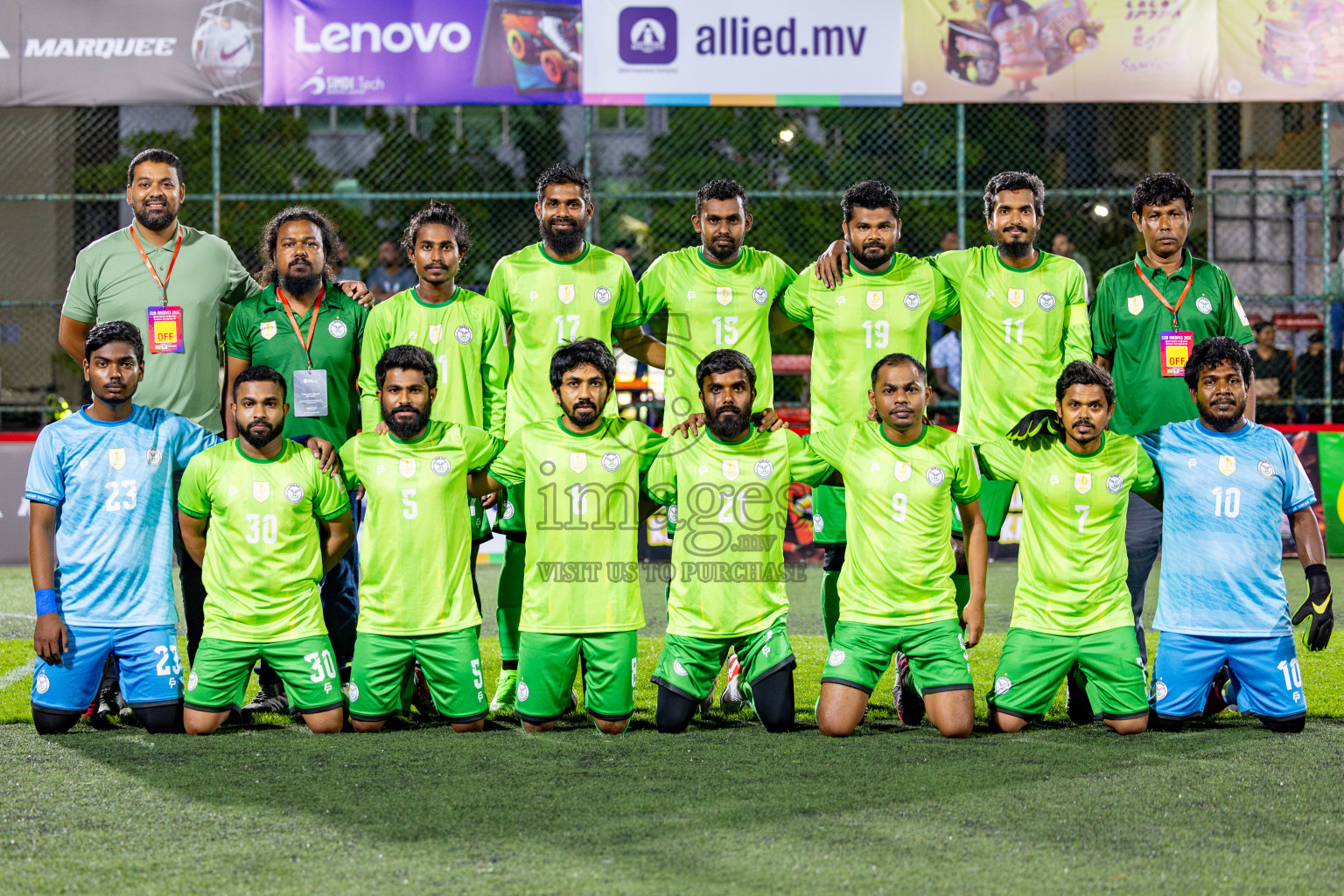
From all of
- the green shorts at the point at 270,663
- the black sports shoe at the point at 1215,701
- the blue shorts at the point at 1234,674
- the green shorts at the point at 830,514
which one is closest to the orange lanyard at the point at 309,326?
the green shorts at the point at 270,663

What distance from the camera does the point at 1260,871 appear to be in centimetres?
335

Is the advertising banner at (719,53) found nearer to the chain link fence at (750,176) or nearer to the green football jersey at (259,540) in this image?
the chain link fence at (750,176)

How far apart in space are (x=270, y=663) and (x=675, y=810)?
6.51 ft

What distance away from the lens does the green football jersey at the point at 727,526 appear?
17.0ft

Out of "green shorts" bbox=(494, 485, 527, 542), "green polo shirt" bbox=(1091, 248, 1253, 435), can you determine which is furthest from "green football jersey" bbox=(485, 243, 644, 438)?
"green polo shirt" bbox=(1091, 248, 1253, 435)

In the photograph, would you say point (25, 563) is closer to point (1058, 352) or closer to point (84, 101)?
point (84, 101)

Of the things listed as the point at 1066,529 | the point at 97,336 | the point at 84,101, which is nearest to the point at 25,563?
the point at 84,101

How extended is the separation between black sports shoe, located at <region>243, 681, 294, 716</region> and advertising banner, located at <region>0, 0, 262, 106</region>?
7.29 meters

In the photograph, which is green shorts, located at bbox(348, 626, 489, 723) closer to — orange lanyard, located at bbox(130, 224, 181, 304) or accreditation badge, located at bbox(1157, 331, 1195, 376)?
orange lanyard, located at bbox(130, 224, 181, 304)

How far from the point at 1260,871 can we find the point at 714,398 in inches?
98.8

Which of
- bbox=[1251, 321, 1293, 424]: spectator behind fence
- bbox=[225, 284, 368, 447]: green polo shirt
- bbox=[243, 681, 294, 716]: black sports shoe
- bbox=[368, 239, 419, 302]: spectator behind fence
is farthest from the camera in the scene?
bbox=[1251, 321, 1293, 424]: spectator behind fence

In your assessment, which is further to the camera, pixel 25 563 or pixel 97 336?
pixel 25 563

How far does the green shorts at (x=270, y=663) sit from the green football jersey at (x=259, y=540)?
0.04 metres

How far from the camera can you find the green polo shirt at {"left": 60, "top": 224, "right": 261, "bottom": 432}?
571cm
